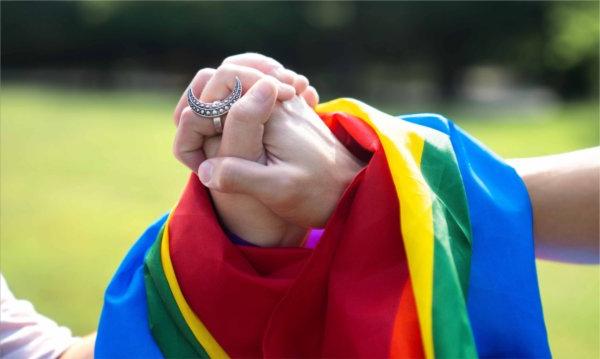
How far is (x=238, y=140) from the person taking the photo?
3.80 feet

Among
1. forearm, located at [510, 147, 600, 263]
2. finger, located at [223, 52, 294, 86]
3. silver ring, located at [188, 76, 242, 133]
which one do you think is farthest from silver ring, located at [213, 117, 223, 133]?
forearm, located at [510, 147, 600, 263]

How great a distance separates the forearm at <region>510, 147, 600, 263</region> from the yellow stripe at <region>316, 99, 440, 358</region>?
0.20m

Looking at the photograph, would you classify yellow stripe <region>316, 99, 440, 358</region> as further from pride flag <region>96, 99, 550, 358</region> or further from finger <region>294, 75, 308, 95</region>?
finger <region>294, 75, 308, 95</region>

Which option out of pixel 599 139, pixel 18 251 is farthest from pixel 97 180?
pixel 599 139

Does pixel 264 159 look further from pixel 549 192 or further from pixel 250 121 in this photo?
pixel 549 192

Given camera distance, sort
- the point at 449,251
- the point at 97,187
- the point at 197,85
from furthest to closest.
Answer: the point at 97,187
the point at 197,85
the point at 449,251

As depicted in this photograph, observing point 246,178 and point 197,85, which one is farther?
point 197,85

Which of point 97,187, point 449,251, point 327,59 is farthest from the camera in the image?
point 327,59

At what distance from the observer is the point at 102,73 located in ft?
61.1

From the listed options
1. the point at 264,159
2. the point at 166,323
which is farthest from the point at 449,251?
the point at 166,323

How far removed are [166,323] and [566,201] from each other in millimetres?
638

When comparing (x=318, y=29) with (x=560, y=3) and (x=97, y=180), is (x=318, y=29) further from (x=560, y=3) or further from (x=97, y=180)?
→ (x=97, y=180)

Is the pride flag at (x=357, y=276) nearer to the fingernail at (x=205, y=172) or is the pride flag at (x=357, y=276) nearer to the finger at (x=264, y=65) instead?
the fingernail at (x=205, y=172)

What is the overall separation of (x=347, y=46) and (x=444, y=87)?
2565 mm
